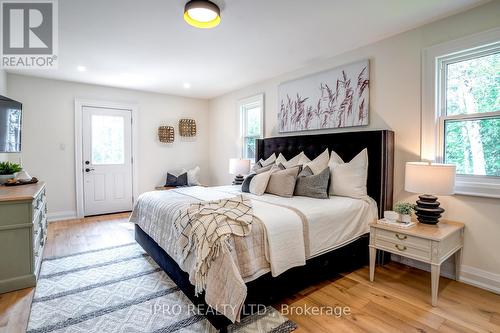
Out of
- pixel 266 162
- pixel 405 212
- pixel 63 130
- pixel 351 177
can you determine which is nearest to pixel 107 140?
pixel 63 130

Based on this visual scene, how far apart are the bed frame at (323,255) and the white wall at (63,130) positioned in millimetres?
2433

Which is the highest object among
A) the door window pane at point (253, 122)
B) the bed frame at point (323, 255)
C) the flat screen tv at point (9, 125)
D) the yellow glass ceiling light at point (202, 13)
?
the yellow glass ceiling light at point (202, 13)

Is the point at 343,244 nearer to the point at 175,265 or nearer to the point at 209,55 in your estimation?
the point at 175,265

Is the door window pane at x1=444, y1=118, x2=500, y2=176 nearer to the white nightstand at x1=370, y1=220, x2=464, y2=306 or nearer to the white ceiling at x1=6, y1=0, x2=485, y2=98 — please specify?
the white nightstand at x1=370, y1=220, x2=464, y2=306

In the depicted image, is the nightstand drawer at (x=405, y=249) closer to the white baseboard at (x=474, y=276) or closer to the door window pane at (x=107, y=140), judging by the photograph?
the white baseboard at (x=474, y=276)

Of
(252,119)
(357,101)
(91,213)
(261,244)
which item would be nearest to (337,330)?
(261,244)

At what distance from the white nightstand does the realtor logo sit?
355cm

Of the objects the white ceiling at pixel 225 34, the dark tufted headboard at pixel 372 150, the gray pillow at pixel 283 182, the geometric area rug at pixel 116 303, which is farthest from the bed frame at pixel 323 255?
the white ceiling at pixel 225 34

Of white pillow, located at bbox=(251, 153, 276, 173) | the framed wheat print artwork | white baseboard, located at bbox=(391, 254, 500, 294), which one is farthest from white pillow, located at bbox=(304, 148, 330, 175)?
white baseboard, located at bbox=(391, 254, 500, 294)

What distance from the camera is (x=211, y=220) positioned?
1793 millimetres

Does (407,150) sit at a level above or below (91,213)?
above

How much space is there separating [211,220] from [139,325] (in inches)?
34.9

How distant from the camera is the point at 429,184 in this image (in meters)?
2.18

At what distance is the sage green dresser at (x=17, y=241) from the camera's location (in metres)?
2.17
